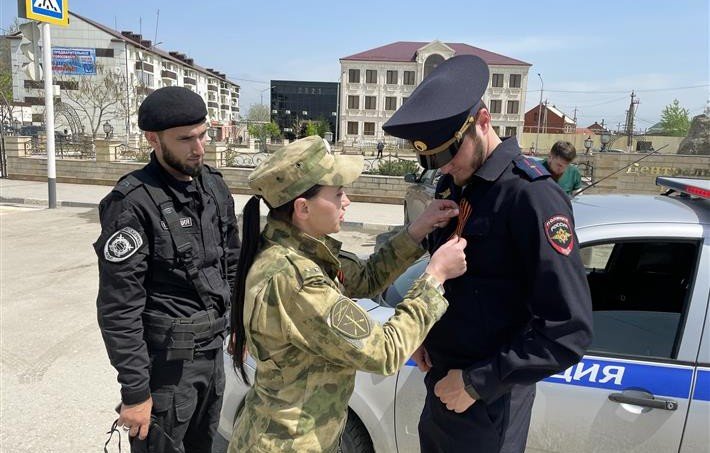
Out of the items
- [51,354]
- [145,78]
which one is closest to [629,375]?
[51,354]

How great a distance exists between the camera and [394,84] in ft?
222

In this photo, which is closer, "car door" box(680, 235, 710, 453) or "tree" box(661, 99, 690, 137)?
"car door" box(680, 235, 710, 453)

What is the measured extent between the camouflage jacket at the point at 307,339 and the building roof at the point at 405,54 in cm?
6892

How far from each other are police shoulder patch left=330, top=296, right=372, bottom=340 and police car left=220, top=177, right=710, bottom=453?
976 millimetres

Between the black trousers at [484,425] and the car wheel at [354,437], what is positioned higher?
the black trousers at [484,425]

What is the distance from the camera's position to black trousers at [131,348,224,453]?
203 cm

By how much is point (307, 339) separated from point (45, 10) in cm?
1119

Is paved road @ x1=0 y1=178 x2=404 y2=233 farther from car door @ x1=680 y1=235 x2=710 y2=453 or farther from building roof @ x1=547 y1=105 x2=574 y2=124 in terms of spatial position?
building roof @ x1=547 y1=105 x2=574 y2=124

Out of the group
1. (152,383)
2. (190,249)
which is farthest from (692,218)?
(152,383)

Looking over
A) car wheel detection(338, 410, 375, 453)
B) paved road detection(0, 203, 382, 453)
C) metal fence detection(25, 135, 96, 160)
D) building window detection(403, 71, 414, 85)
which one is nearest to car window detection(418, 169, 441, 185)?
paved road detection(0, 203, 382, 453)

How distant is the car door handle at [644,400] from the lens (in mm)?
1833

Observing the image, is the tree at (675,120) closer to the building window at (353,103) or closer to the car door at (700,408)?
the building window at (353,103)

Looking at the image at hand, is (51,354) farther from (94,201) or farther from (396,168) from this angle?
(396,168)

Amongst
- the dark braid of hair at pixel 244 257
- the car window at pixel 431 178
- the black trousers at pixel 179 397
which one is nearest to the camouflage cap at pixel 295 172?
the dark braid of hair at pixel 244 257
